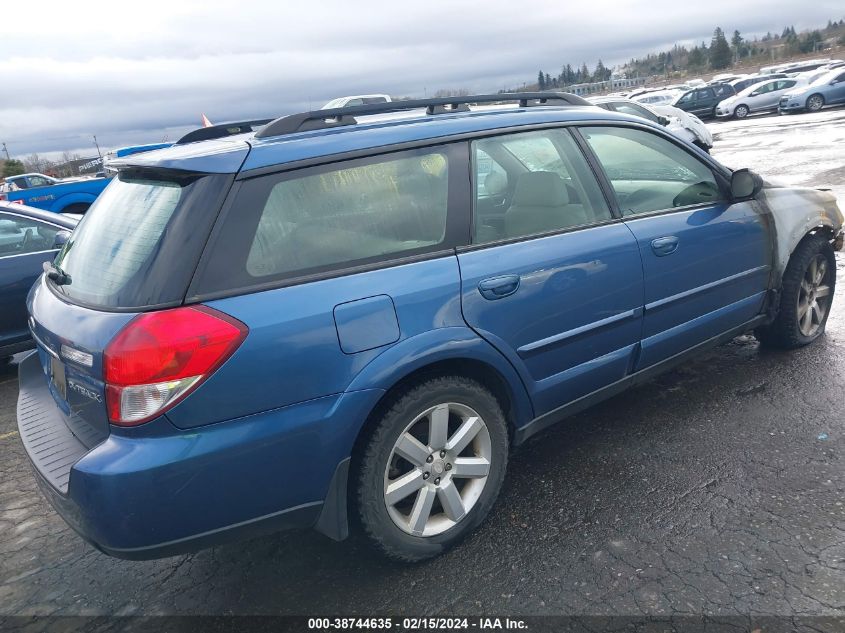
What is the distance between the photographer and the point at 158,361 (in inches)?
89.0

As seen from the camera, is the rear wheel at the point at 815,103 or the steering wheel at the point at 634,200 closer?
the steering wheel at the point at 634,200

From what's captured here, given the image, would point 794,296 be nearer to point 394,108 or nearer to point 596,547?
point 596,547

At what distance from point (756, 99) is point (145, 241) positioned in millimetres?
34674

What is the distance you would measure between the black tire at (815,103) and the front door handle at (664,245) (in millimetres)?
30443

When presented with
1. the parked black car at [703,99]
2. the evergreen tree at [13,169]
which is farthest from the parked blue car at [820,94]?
the evergreen tree at [13,169]

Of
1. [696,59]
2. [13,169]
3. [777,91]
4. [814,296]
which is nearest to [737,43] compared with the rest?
[696,59]

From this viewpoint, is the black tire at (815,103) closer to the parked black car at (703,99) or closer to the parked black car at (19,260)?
the parked black car at (703,99)

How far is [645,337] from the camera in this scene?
3574 millimetres

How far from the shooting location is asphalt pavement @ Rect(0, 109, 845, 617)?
8.59 ft

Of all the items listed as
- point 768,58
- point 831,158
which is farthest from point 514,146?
point 768,58

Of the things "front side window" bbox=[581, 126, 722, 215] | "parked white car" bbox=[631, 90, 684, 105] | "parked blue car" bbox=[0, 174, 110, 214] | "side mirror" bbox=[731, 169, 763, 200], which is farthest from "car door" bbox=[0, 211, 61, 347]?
"parked white car" bbox=[631, 90, 684, 105]

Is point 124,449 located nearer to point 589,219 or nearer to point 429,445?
point 429,445

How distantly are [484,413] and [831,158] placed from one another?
13617 millimetres

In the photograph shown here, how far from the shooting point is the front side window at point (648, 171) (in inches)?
140
